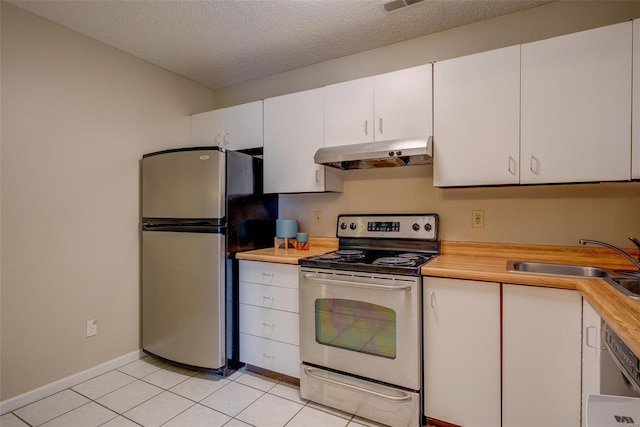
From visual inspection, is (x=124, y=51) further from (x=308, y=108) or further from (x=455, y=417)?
(x=455, y=417)

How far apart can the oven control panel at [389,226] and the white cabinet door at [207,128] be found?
1.36 m

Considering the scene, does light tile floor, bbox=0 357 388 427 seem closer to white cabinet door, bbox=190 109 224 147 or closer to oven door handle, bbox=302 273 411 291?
oven door handle, bbox=302 273 411 291

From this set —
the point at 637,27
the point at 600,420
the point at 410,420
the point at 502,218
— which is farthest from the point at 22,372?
the point at 637,27

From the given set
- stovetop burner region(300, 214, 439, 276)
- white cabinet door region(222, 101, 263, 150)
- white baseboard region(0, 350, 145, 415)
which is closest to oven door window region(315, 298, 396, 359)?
stovetop burner region(300, 214, 439, 276)

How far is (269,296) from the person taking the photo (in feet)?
→ 7.31

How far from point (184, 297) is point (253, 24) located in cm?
199

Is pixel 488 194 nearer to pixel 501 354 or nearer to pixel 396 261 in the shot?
pixel 396 261

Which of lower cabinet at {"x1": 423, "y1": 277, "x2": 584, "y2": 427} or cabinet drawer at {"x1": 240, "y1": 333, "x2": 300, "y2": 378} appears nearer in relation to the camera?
lower cabinet at {"x1": 423, "y1": 277, "x2": 584, "y2": 427}

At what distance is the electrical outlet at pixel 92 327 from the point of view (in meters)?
2.33

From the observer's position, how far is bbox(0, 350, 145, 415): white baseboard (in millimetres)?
1942

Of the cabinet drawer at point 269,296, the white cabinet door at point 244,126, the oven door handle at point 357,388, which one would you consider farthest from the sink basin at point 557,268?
the white cabinet door at point 244,126

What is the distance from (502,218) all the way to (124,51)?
10.1ft

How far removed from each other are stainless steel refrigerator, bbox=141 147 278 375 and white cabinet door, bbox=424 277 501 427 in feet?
4.47

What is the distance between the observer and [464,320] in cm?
162
